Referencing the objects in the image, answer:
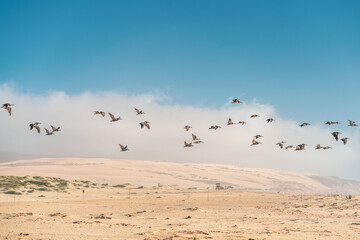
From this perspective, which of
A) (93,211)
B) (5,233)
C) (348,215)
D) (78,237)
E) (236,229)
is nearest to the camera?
(78,237)

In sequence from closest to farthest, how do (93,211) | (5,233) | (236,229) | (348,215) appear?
(5,233), (236,229), (348,215), (93,211)

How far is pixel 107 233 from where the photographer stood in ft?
64.7

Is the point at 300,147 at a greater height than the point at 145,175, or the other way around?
the point at 300,147

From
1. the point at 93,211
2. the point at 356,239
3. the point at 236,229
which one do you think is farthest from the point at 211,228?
the point at 93,211

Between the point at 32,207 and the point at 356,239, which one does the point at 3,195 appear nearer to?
the point at 32,207

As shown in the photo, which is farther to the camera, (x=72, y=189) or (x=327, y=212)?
(x=72, y=189)

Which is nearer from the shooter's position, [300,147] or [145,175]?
[300,147]

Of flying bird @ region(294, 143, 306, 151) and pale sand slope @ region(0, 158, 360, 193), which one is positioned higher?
flying bird @ region(294, 143, 306, 151)

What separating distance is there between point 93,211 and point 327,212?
20.0m

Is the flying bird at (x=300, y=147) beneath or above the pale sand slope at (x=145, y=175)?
above

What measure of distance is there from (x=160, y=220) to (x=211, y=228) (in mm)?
4907

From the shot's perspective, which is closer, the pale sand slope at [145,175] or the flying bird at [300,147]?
the flying bird at [300,147]

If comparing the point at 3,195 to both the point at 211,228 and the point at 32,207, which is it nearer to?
the point at 32,207

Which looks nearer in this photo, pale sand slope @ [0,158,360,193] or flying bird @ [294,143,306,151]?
flying bird @ [294,143,306,151]
